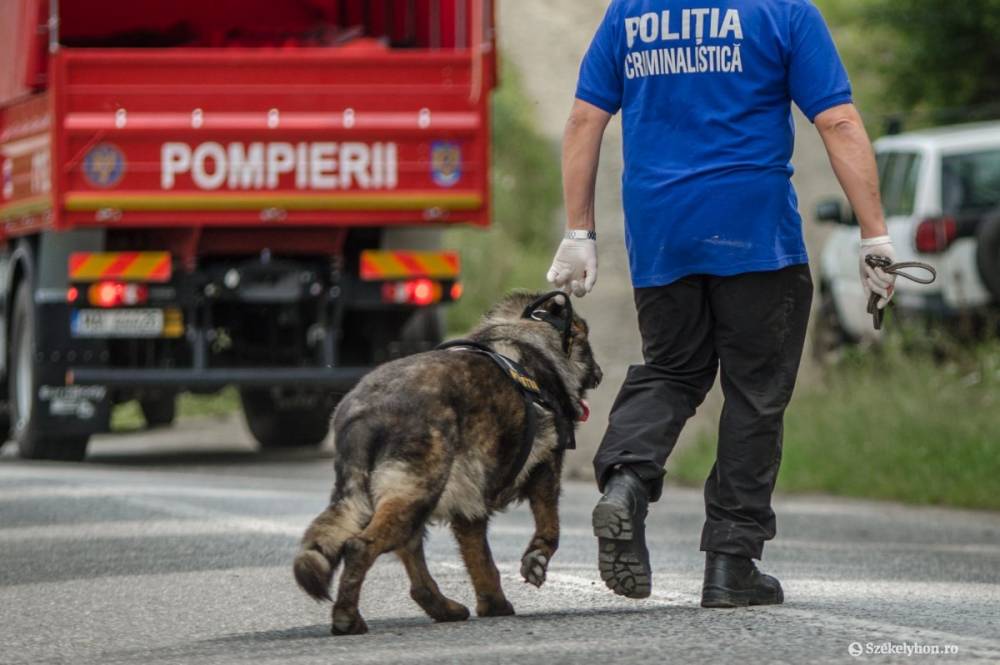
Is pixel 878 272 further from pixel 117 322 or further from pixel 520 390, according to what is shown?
pixel 117 322

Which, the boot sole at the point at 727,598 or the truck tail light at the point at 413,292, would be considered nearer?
the boot sole at the point at 727,598

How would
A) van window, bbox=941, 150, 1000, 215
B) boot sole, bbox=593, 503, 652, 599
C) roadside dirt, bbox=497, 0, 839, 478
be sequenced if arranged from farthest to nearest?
van window, bbox=941, 150, 1000, 215 → roadside dirt, bbox=497, 0, 839, 478 → boot sole, bbox=593, 503, 652, 599

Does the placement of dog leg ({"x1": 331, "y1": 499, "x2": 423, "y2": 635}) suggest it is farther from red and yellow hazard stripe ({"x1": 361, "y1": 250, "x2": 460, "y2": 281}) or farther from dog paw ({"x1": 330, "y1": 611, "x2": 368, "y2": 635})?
red and yellow hazard stripe ({"x1": 361, "y1": 250, "x2": 460, "y2": 281})

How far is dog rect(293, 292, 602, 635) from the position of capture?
567 cm

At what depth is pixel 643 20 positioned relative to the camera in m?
6.16

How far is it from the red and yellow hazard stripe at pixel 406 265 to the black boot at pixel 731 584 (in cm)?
824

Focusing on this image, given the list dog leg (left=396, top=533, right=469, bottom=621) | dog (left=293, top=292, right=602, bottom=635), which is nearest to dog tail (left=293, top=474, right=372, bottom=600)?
dog (left=293, top=292, right=602, bottom=635)

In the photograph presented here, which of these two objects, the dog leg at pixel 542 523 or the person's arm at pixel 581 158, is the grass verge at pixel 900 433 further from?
the dog leg at pixel 542 523

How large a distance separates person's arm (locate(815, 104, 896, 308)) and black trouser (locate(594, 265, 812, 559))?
247 millimetres

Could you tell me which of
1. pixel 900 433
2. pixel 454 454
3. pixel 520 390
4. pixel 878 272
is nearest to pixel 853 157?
pixel 878 272

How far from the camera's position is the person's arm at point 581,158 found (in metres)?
6.36

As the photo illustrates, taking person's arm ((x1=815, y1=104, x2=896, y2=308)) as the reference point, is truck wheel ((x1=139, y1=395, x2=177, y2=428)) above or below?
below

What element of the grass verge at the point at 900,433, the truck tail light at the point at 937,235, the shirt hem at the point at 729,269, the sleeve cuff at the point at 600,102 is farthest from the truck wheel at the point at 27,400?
the shirt hem at the point at 729,269

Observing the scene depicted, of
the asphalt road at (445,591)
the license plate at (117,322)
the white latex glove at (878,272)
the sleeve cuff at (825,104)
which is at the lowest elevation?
the asphalt road at (445,591)
